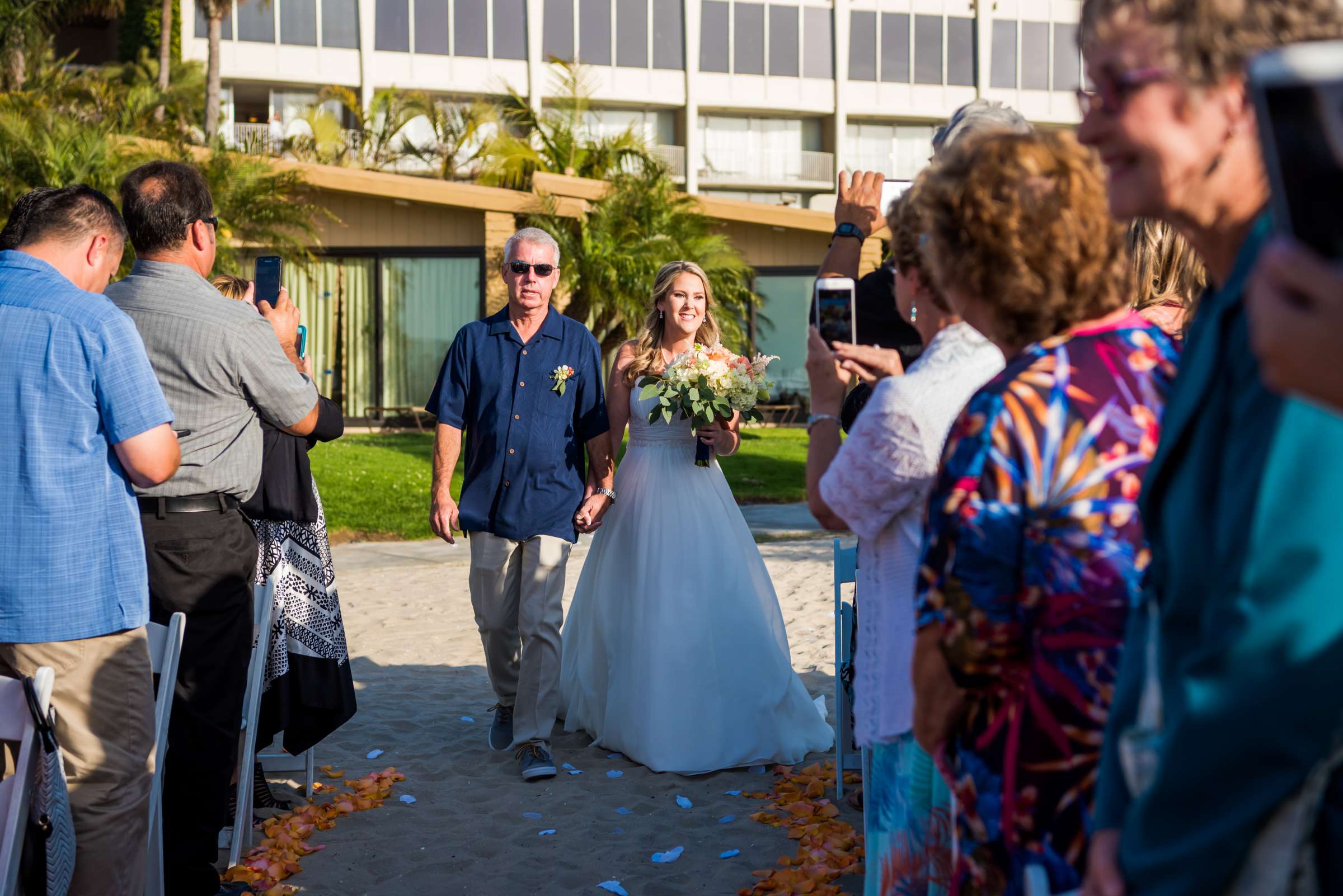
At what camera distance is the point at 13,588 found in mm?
2896

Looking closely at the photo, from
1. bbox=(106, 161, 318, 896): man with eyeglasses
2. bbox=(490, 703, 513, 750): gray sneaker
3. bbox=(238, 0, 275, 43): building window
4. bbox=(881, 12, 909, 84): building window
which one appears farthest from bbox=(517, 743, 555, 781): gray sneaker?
bbox=(881, 12, 909, 84): building window

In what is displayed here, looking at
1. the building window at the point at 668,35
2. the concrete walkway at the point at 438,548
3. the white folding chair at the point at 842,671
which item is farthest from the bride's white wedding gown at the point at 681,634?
the building window at the point at 668,35

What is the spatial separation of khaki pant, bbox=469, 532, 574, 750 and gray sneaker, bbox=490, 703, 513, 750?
8 cm

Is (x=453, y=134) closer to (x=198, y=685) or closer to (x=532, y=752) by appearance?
(x=532, y=752)

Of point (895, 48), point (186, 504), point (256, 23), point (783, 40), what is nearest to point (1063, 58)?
point (895, 48)

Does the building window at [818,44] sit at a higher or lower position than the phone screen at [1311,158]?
higher

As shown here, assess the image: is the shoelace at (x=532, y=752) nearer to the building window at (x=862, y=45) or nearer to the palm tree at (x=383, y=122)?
the palm tree at (x=383, y=122)

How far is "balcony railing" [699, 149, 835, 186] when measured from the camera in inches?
1686

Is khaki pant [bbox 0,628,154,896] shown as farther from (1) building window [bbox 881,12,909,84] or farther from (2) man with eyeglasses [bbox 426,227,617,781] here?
(1) building window [bbox 881,12,909,84]

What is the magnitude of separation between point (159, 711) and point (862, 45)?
43.1 m

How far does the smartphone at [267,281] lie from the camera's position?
420 cm

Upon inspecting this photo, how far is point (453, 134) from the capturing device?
30.9 metres

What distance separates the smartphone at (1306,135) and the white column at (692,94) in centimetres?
4044

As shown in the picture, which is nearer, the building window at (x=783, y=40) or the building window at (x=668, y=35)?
the building window at (x=668, y=35)
